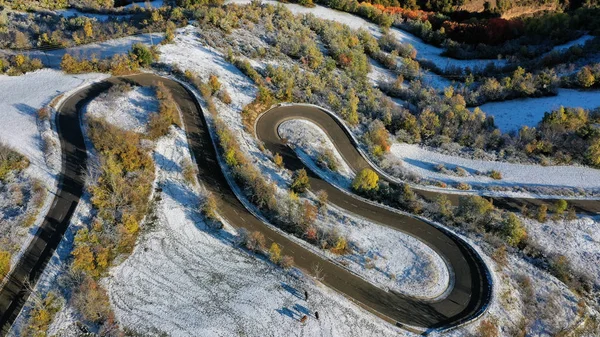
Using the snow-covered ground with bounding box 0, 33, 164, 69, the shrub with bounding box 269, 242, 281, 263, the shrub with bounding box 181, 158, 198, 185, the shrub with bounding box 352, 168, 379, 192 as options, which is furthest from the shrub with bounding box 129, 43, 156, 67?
the shrub with bounding box 269, 242, 281, 263

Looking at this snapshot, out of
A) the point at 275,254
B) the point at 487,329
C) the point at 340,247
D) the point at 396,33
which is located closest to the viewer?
the point at 487,329

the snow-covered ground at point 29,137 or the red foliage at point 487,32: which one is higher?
the red foliage at point 487,32

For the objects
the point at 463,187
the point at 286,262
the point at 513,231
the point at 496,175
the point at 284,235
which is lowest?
the point at 286,262

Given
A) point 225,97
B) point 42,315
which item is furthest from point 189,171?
point 42,315

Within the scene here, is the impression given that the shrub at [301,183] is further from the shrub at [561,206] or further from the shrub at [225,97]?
the shrub at [561,206]

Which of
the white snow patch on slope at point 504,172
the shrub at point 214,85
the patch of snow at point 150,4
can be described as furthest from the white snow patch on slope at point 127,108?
the patch of snow at point 150,4

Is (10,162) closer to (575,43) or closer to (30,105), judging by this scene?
(30,105)
